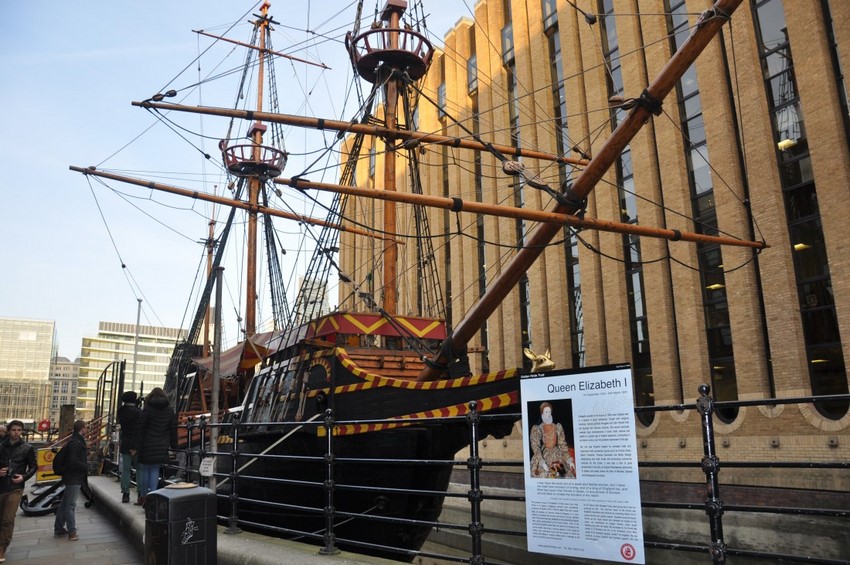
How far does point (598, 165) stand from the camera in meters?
9.78

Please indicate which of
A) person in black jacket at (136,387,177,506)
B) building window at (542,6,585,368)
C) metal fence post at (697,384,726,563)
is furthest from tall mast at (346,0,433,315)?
metal fence post at (697,384,726,563)

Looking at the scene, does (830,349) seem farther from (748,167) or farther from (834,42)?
(834,42)

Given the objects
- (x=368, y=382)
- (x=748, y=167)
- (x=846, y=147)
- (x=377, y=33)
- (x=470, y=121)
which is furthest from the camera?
(x=470, y=121)

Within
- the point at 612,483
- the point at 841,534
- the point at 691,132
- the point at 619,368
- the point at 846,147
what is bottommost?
the point at 841,534

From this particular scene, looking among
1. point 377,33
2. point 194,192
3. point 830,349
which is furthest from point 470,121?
point 830,349

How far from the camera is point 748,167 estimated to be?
53.5 feet

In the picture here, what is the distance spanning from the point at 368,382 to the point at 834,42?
14.1m

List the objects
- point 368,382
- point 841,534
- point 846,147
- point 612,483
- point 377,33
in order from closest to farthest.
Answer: point 612,483 < point 368,382 < point 841,534 < point 846,147 < point 377,33

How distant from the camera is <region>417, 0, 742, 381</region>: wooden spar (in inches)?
360

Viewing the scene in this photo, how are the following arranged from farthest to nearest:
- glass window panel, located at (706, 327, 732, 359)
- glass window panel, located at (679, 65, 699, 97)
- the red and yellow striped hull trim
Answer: glass window panel, located at (679, 65, 699, 97), glass window panel, located at (706, 327, 732, 359), the red and yellow striped hull trim

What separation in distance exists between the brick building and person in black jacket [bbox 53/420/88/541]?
279 inches

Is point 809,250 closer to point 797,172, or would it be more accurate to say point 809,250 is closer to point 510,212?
point 797,172

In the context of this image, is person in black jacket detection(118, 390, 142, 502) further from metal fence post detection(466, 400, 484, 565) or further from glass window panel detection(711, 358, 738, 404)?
glass window panel detection(711, 358, 738, 404)

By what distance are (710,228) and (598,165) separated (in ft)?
15.6
